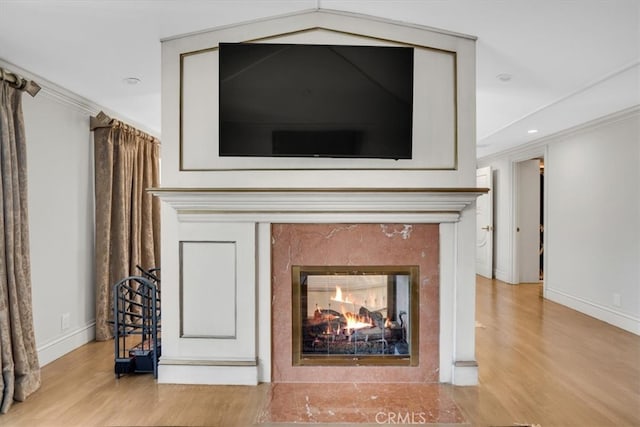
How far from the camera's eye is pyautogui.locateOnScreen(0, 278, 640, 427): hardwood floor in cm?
238

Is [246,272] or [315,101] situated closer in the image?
[315,101]

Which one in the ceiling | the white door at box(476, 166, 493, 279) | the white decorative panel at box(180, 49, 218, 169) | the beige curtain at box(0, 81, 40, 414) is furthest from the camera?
the white door at box(476, 166, 493, 279)

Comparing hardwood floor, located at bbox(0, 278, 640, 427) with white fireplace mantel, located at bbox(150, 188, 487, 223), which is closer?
hardwood floor, located at bbox(0, 278, 640, 427)

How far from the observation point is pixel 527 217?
22.0 ft

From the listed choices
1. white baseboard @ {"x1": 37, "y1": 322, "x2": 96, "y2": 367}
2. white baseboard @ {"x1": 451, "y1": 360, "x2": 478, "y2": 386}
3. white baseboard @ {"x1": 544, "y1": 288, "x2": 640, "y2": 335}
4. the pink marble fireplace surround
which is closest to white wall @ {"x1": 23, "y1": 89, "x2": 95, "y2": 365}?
white baseboard @ {"x1": 37, "y1": 322, "x2": 96, "y2": 367}

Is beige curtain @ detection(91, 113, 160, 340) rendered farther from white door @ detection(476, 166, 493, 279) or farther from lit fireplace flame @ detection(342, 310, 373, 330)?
white door @ detection(476, 166, 493, 279)

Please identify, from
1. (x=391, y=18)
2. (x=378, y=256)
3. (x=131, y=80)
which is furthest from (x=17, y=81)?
(x=378, y=256)

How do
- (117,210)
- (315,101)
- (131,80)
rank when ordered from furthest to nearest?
(117,210) < (131,80) < (315,101)

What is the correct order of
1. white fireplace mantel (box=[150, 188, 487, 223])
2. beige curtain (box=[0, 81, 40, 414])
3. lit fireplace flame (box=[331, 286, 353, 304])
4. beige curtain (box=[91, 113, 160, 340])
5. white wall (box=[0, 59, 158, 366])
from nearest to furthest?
beige curtain (box=[0, 81, 40, 414])
white fireplace mantel (box=[150, 188, 487, 223])
lit fireplace flame (box=[331, 286, 353, 304])
white wall (box=[0, 59, 158, 366])
beige curtain (box=[91, 113, 160, 340])

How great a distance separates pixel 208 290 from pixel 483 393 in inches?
75.1

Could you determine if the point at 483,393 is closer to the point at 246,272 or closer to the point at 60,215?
the point at 246,272

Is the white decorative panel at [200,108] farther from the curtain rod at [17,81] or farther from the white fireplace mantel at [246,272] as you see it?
the curtain rod at [17,81]

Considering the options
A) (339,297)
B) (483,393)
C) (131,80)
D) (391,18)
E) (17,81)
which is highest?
(391,18)

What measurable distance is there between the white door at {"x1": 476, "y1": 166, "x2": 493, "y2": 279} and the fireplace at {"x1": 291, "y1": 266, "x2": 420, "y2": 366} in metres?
4.65
